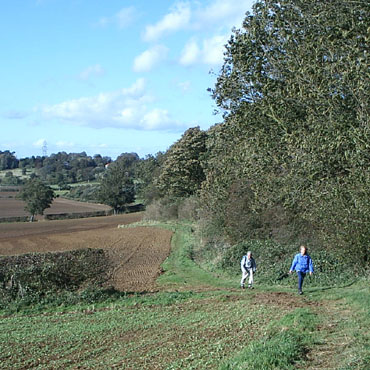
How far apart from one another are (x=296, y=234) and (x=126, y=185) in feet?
275

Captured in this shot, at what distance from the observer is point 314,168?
18859 mm

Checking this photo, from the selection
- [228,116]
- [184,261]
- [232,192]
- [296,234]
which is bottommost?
[184,261]

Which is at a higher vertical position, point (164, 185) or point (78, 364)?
point (164, 185)

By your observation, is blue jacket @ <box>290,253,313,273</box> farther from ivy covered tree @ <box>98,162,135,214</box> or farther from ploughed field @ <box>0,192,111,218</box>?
ivy covered tree @ <box>98,162,135,214</box>

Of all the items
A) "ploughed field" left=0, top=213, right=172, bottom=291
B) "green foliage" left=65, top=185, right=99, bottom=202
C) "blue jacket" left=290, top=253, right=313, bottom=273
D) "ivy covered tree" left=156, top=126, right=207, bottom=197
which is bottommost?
"ploughed field" left=0, top=213, right=172, bottom=291

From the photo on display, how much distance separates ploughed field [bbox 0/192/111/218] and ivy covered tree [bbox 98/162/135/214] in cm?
289

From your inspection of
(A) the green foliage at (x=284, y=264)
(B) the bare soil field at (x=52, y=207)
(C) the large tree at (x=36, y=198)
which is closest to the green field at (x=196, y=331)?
(A) the green foliage at (x=284, y=264)

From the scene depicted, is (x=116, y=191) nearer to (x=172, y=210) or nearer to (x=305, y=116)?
(x=172, y=210)

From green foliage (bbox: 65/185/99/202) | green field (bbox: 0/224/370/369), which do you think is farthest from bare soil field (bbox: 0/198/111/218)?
green field (bbox: 0/224/370/369)

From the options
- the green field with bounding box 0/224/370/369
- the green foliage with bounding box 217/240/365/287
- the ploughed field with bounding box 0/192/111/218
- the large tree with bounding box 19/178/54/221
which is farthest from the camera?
the ploughed field with bounding box 0/192/111/218

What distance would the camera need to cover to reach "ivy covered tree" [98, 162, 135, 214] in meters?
104

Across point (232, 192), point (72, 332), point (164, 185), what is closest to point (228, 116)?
point (232, 192)

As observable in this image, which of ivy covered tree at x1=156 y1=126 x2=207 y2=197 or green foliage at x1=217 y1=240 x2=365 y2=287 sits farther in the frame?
ivy covered tree at x1=156 y1=126 x2=207 y2=197

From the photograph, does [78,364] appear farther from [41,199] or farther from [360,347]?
[41,199]
